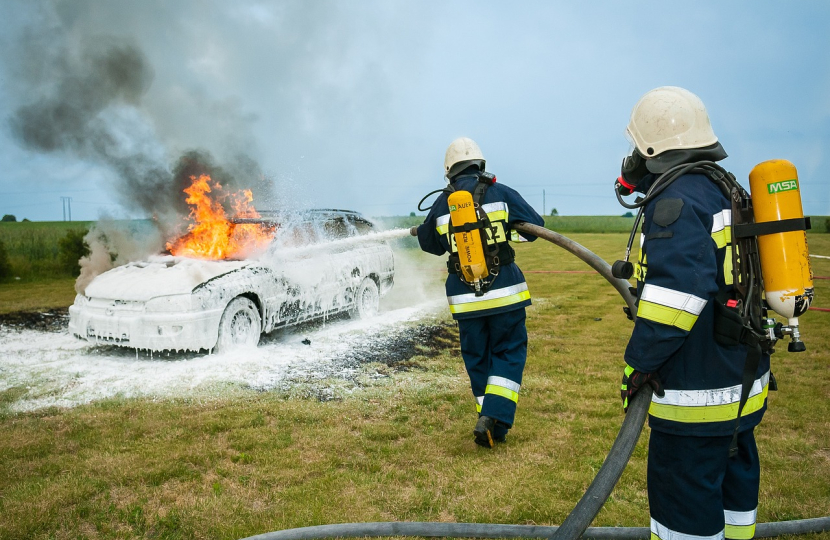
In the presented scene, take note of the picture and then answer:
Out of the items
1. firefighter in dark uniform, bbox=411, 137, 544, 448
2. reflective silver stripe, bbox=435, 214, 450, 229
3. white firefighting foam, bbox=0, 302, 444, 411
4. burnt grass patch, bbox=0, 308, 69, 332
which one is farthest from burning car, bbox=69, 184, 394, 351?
burnt grass patch, bbox=0, 308, 69, 332

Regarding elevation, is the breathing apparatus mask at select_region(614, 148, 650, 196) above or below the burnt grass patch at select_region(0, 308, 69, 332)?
above

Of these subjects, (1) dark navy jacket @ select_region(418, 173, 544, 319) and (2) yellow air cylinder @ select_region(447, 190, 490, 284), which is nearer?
(2) yellow air cylinder @ select_region(447, 190, 490, 284)

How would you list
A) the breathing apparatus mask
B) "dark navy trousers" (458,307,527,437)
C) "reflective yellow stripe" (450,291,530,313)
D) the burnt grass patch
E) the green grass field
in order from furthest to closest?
the burnt grass patch
"reflective yellow stripe" (450,291,530,313)
"dark navy trousers" (458,307,527,437)
the green grass field
the breathing apparatus mask

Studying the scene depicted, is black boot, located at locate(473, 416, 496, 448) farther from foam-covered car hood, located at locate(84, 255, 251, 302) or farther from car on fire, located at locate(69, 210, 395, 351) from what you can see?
foam-covered car hood, located at locate(84, 255, 251, 302)

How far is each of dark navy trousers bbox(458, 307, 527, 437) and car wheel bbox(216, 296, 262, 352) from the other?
125 inches

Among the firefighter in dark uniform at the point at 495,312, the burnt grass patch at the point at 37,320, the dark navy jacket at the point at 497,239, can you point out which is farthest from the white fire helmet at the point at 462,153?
the burnt grass patch at the point at 37,320

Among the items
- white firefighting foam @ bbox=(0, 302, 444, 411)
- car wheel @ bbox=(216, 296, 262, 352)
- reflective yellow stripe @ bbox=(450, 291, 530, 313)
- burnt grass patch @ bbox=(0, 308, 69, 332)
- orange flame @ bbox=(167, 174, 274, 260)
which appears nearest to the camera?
reflective yellow stripe @ bbox=(450, 291, 530, 313)

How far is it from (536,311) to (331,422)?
6064 millimetres

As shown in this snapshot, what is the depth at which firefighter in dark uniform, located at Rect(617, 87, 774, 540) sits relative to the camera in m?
2.19

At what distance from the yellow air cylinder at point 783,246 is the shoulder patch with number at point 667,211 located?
0.34 metres

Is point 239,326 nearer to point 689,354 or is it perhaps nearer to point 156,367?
point 156,367

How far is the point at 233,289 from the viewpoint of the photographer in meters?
6.53

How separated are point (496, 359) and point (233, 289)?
134 inches

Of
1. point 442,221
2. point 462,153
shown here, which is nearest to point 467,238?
point 442,221
